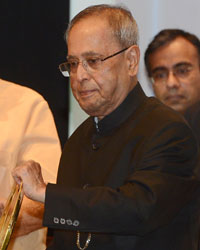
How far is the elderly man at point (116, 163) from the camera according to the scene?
6.81 feet

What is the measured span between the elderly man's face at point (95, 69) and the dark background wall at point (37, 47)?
2.04 metres

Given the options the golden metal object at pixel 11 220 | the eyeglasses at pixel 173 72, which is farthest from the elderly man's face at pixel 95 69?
the eyeglasses at pixel 173 72

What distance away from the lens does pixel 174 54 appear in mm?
4082

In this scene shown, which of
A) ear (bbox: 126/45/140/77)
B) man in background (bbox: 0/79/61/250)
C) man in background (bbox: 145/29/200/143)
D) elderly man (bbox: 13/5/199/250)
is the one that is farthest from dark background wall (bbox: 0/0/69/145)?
ear (bbox: 126/45/140/77)

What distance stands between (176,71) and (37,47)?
102 centimetres

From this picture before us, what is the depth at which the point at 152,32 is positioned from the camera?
16.1 feet

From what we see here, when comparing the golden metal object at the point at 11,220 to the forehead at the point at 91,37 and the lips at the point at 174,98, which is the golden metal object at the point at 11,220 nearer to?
the forehead at the point at 91,37

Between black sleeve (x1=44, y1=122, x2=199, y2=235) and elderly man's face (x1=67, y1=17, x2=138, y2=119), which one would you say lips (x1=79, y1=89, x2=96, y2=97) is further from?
black sleeve (x1=44, y1=122, x2=199, y2=235)

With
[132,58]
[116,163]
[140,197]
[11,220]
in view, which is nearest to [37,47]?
[132,58]

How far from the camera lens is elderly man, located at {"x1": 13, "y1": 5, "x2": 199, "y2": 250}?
2.07m

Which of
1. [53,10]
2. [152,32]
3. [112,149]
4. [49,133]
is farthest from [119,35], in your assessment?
[152,32]

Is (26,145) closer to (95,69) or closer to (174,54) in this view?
(95,69)

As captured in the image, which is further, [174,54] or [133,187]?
[174,54]

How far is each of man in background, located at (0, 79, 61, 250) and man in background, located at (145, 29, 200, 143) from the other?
1135mm
